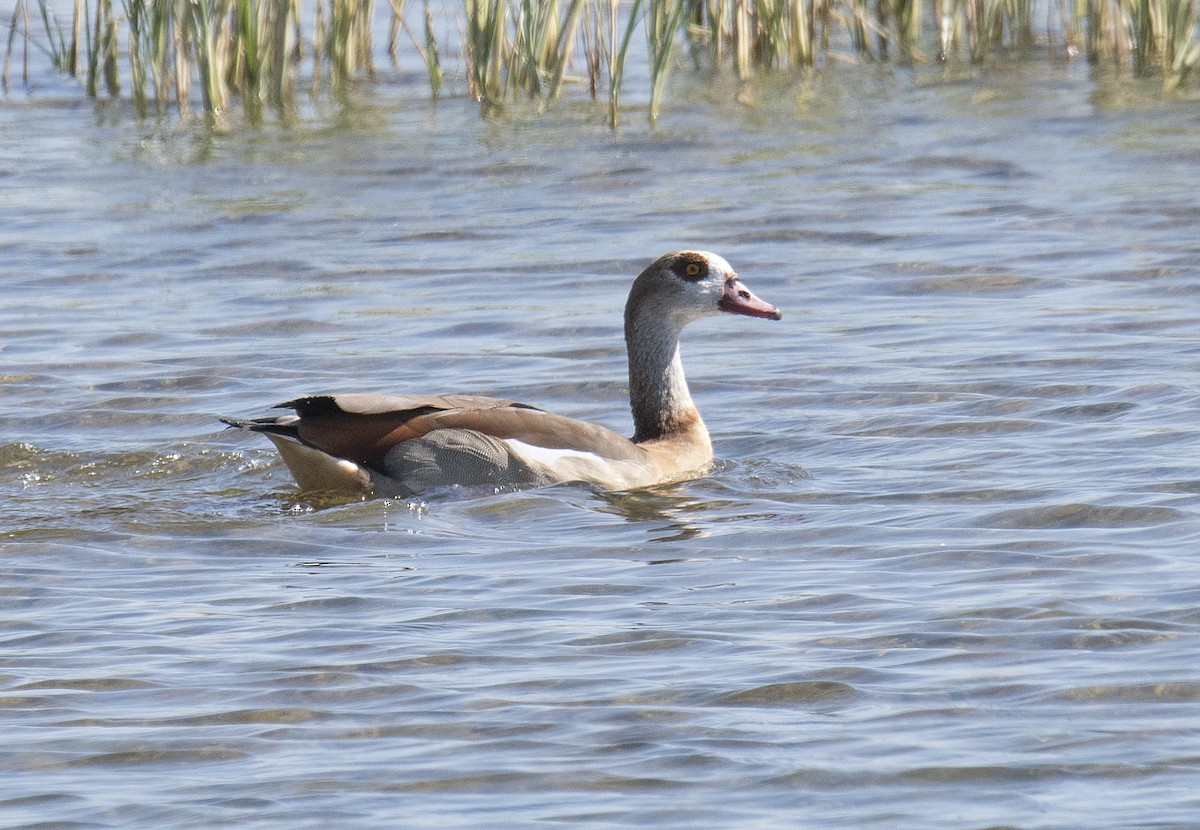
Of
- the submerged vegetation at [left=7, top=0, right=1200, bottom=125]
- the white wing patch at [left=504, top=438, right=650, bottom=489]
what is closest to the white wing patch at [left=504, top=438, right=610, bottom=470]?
the white wing patch at [left=504, top=438, right=650, bottom=489]

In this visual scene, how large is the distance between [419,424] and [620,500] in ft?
2.98

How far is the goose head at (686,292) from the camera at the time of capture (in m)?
9.85

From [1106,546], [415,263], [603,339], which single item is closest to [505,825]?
[1106,546]

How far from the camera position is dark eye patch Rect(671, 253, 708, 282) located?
9852mm

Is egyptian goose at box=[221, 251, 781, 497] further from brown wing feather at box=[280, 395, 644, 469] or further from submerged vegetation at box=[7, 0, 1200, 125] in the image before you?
submerged vegetation at box=[7, 0, 1200, 125]

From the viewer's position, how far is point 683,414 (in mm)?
9484

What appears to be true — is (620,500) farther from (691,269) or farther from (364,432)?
(691,269)

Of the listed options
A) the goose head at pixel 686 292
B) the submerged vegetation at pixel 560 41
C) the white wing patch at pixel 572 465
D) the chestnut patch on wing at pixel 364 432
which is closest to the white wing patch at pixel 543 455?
the white wing patch at pixel 572 465

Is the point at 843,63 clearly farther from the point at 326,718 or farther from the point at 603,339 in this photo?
the point at 326,718

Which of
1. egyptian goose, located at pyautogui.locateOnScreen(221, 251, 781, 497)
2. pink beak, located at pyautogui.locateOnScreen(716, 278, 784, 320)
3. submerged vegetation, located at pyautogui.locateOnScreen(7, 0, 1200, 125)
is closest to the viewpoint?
egyptian goose, located at pyautogui.locateOnScreen(221, 251, 781, 497)

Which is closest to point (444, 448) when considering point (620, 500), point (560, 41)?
point (620, 500)

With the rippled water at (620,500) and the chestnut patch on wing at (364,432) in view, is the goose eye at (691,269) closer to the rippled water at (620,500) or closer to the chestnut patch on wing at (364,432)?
the rippled water at (620,500)

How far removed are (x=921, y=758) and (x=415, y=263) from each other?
8.79 metres

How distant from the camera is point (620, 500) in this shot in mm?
Answer: 8688
